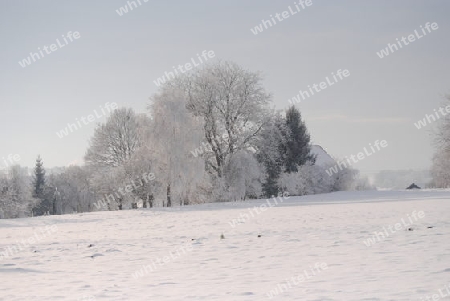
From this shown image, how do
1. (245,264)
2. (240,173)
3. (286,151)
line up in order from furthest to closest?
(286,151) < (240,173) < (245,264)

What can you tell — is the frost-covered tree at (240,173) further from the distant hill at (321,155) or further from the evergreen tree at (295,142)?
the distant hill at (321,155)

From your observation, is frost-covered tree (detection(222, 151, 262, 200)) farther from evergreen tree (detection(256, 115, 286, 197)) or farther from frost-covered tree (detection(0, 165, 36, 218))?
frost-covered tree (detection(0, 165, 36, 218))

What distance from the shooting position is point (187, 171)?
32.8m

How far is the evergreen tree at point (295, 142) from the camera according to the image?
46.0 m

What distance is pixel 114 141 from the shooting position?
144 feet

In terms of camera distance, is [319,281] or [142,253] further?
[142,253]

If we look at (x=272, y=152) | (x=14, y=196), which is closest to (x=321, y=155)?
(x=272, y=152)

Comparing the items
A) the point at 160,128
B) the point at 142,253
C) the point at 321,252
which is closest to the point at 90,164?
the point at 160,128

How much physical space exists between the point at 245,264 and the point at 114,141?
36.8 m

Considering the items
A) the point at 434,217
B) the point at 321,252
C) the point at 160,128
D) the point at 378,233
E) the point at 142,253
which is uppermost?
the point at 160,128

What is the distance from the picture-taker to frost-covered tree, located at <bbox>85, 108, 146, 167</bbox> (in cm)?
4312

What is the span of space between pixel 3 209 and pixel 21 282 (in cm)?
5291

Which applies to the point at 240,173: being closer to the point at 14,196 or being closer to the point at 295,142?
the point at 295,142

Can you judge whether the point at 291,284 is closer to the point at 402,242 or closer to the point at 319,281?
the point at 319,281
